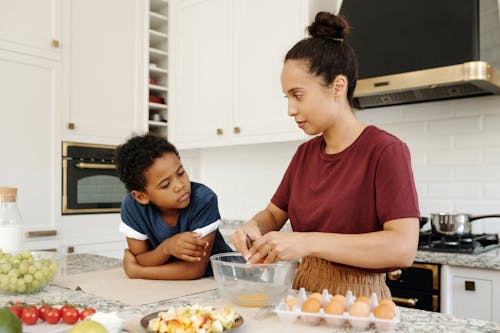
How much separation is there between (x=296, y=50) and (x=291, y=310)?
66 cm

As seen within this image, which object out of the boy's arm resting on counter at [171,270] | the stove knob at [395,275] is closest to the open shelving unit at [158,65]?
the stove knob at [395,275]

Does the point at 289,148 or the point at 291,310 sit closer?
the point at 291,310

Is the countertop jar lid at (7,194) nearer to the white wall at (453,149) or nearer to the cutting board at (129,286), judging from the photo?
the cutting board at (129,286)

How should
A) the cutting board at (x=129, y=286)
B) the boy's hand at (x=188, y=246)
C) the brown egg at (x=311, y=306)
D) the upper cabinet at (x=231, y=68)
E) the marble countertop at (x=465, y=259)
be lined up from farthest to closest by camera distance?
the upper cabinet at (x=231, y=68) < the marble countertop at (x=465, y=259) < the boy's hand at (x=188, y=246) < the cutting board at (x=129, y=286) < the brown egg at (x=311, y=306)

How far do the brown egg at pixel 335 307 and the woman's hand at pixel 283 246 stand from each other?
163 millimetres

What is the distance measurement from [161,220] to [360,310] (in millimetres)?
788

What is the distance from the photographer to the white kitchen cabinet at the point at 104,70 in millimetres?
2775

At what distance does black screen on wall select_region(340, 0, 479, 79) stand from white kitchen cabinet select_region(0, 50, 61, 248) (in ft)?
5.57

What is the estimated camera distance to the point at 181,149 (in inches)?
131

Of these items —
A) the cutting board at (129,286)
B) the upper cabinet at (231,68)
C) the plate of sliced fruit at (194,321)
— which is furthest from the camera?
the upper cabinet at (231,68)

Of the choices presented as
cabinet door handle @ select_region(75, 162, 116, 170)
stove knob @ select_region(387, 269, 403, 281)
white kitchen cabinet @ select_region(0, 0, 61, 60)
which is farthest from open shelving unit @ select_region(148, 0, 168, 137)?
stove knob @ select_region(387, 269, 403, 281)

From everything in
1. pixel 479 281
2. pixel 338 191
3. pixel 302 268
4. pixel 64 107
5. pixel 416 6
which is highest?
pixel 416 6

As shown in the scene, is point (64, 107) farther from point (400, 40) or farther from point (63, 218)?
point (400, 40)

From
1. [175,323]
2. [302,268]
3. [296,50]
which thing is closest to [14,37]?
[296,50]
